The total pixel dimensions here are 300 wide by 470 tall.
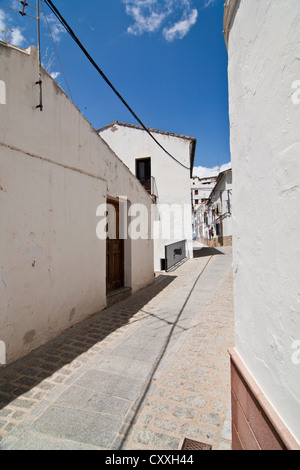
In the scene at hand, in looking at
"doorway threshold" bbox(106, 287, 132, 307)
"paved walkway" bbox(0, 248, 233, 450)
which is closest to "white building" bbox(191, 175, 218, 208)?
"doorway threshold" bbox(106, 287, 132, 307)

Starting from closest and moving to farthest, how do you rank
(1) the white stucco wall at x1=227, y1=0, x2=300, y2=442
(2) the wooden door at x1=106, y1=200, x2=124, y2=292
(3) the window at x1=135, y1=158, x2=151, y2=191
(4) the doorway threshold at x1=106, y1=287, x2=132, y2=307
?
(1) the white stucco wall at x1=227, y1=0, x2=300, y2=442 → (4) the doorway threshold at x1=106, y1=287, x2=132, y2=307 → (2) the wooden door at x1=106, y1=200, x2=124, y2=292 → (3) the window at x1=135, y1=158, x2=151, y2=191

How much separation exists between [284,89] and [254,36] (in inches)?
27.8

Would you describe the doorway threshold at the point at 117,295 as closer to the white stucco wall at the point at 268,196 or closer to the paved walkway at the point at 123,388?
the paved walkway at the point at 123,388

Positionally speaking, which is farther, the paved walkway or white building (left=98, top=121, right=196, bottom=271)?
white building (left=98, top=121, right=196, bottom=271)

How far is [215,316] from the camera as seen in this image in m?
5.45

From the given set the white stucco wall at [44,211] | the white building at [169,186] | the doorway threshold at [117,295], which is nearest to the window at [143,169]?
the white building at [169,186]

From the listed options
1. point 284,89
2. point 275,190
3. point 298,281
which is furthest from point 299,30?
point 298,281

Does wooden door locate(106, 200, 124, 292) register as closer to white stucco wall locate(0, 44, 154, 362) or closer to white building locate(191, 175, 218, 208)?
white stucco wall locate(0, 44, 154, 362)

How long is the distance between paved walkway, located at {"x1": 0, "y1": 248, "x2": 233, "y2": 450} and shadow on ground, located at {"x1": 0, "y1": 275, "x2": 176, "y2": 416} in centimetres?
1

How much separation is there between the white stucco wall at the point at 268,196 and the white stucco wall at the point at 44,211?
3.24 metres

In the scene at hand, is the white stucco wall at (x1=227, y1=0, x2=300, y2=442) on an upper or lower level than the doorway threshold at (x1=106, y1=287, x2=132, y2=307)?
upper

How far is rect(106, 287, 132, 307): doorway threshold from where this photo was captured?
6.53 meters

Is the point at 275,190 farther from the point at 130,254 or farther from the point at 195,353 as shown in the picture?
the point at 130,254

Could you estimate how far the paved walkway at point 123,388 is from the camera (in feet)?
7.57
